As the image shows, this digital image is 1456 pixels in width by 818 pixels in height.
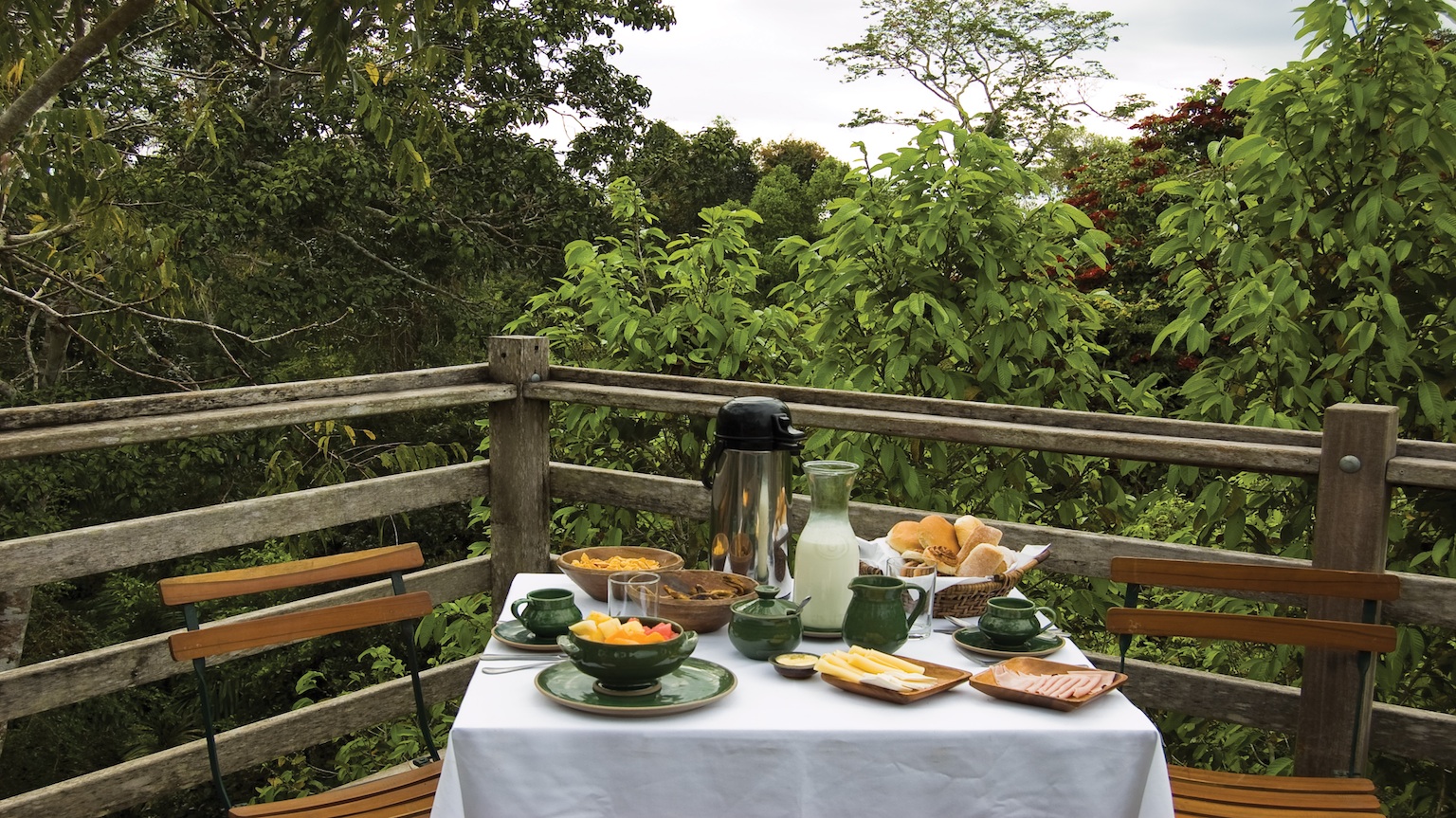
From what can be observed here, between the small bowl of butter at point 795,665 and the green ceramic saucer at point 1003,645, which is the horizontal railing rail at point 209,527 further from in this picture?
the green ceramic saucer at point 1003,645

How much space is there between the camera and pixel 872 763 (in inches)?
55.6

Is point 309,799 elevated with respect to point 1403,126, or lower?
lower

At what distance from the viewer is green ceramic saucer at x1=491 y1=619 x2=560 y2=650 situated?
1.70 m

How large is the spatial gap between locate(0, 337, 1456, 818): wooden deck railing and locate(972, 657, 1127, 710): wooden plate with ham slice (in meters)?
0.89

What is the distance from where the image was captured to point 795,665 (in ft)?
5.16

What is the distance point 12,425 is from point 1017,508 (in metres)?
2.41

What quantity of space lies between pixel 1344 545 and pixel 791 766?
139cm

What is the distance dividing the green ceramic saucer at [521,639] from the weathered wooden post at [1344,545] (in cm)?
150

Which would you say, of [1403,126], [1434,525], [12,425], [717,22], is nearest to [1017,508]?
[1434,525]

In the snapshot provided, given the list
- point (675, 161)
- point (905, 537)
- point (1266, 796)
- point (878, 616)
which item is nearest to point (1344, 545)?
point (1266, 796)

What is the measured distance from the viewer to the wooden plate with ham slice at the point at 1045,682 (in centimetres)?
148

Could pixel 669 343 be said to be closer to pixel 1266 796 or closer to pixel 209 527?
pixel 209 527

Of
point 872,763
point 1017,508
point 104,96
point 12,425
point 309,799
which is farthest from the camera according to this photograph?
point 104,96

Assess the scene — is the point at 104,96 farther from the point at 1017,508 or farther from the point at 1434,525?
the point at 1434,525
